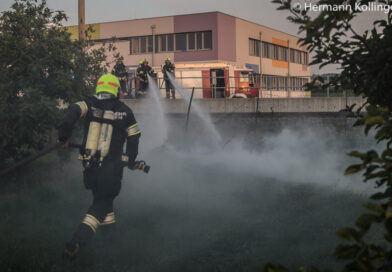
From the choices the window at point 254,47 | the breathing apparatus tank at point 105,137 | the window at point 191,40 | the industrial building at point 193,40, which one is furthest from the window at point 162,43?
the breathing apparatus tank at point 105,137

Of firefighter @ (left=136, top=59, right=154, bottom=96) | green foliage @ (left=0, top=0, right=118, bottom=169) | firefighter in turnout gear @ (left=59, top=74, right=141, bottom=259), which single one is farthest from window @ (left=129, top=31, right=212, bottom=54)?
firefighter in turnout gear @ (left=59, top=74, right=141, bottom=259)

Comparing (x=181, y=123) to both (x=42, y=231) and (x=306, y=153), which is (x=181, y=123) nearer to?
Result: (x=306, y=153)

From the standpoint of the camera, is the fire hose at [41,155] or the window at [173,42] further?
the window at [173,42]

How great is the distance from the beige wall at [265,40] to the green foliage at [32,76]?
119ft

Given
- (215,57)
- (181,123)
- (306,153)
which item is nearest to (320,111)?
(306,153)

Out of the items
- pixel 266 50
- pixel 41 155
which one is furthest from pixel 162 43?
pixel 41 155

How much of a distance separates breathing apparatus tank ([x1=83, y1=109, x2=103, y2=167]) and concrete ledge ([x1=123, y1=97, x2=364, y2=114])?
36.4ft

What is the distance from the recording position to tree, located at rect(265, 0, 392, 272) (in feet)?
6.81

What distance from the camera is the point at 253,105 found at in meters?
17.3

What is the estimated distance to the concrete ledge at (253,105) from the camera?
17.3 metres

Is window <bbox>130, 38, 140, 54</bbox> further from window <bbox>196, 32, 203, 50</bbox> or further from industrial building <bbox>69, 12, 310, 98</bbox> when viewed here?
window <bbox>196, 32, 203, 50</bbox>

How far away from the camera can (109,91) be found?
20.9ft

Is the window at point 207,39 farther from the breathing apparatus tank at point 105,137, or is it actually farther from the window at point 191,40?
the breathing apparatus tank at point 105,137

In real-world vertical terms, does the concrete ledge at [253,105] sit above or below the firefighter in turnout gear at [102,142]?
above
